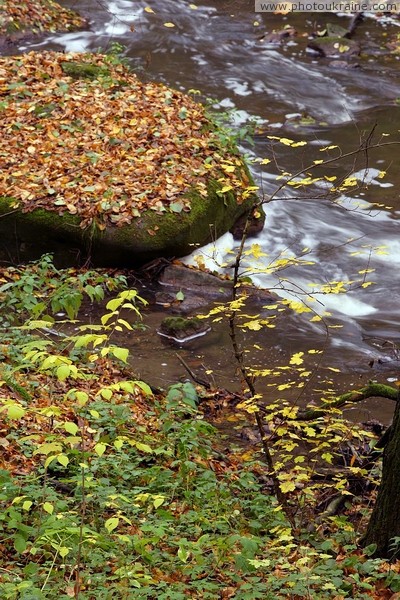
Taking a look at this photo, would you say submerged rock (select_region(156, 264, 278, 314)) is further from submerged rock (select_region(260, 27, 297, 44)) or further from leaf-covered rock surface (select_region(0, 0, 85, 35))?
submerged rock (select_region(260, 27, 297, 44))

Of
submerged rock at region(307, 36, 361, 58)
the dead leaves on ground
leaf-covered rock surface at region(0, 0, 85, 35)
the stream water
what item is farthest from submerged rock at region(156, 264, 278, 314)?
submerged rock at region(307, 36, 361, 58)

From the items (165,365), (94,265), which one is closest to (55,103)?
(94,265)

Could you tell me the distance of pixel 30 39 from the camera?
18.0 meters

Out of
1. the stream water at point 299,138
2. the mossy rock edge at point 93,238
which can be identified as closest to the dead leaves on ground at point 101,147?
the mossy rock edge at point 93,238

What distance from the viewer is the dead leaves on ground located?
33.6 ft

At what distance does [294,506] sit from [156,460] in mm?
1059

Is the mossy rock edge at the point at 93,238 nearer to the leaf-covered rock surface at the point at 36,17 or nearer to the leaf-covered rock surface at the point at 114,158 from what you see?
the leaf-covered rock surface at the point at 114,158

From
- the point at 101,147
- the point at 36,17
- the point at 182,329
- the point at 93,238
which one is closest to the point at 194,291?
the point at 182,329

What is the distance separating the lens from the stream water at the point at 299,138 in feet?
28.9

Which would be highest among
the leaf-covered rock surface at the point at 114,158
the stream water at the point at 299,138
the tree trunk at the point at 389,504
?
the tree trunk at the point at 389,504

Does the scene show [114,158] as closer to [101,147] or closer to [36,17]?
[101,147]

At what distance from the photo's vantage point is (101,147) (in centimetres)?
1102

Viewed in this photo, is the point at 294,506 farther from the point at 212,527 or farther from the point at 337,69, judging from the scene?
the point at 337,69

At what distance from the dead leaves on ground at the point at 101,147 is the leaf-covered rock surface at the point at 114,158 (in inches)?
0.6
